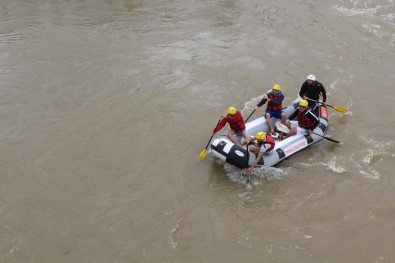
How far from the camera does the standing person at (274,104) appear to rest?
8797 millimetres

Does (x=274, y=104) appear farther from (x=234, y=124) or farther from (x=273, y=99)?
(x=234, y=124)

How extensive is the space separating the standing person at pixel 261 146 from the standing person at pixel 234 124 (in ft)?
1.25

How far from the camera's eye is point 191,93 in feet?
35.9

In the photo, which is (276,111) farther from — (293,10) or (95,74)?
(293,10)

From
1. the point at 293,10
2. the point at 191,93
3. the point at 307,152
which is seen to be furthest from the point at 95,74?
the point at 293,10

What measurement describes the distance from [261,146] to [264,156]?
241 mm

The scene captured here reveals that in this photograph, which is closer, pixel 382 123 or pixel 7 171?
pixel 7 171

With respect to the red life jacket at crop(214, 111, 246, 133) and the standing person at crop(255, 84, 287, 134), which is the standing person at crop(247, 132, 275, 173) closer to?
the red life jacket at crop(214, 111, 246, 133)

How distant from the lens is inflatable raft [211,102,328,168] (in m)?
7.73

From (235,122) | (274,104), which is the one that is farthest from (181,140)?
(274,104)

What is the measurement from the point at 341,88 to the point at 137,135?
5737 millimetres

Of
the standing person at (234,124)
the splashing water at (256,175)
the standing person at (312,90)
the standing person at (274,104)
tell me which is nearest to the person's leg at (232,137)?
the standing person at (234,124)

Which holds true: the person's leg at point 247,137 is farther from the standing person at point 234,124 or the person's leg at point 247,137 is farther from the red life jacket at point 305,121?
the red life jacket at point 305,121

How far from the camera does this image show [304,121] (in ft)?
28.1
